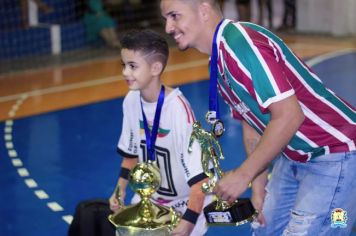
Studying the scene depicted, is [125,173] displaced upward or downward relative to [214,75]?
downward

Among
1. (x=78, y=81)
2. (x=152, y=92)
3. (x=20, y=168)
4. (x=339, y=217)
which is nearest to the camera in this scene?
(x=339, y=217)

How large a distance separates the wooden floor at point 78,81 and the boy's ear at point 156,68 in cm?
524

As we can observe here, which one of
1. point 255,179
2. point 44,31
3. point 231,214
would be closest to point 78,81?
point 44,31

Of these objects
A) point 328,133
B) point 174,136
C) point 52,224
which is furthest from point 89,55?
point 328,133

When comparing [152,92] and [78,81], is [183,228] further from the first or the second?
[78,81]

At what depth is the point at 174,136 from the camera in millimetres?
3707

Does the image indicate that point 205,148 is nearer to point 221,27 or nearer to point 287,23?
point 221,27

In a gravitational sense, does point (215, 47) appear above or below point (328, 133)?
above

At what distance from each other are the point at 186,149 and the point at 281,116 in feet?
3.76

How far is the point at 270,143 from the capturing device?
257 centimetres

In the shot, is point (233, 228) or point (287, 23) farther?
point (287, 23)

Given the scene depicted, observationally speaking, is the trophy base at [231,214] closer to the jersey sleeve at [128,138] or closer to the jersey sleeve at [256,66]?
the jersey sleeve at [256,66]

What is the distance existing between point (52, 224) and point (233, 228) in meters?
1.41

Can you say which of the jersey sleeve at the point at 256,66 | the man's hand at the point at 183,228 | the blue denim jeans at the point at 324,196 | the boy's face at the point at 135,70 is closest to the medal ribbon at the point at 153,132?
the boy's face at the point at 135,70
